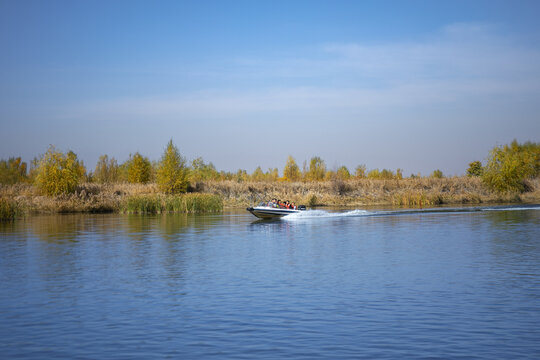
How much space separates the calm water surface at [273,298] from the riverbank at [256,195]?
3010 cm

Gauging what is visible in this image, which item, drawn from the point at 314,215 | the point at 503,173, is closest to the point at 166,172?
the point at 314,215

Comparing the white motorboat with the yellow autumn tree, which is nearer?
the white motorboat

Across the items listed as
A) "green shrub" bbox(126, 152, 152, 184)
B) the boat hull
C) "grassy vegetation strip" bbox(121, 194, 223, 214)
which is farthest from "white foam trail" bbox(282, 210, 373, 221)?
"green shrub" bbox(126, 152, 152, 184)

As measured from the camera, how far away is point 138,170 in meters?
87.8

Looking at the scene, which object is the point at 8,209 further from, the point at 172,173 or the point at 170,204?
the point at 172,173

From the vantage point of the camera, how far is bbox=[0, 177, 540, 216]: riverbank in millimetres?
61312

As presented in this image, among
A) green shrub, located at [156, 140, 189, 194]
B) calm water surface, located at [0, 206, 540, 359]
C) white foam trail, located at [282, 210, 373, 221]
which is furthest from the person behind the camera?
green shrub, located at [156, 140, 189, 194]

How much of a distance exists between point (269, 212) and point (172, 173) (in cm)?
2950

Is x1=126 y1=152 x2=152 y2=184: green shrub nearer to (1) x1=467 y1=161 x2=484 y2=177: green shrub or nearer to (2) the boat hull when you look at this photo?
(2) the boat hull

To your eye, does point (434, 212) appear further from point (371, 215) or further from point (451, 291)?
point (451, 291)

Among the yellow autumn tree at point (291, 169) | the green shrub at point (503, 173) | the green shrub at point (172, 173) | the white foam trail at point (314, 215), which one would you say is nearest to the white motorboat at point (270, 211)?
the white foam trail at point (314, 215)

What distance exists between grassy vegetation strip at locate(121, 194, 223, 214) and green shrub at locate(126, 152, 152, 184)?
2509 cm

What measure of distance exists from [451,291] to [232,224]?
29101 millimetres

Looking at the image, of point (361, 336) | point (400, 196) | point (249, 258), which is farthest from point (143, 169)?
point (361, 336)
